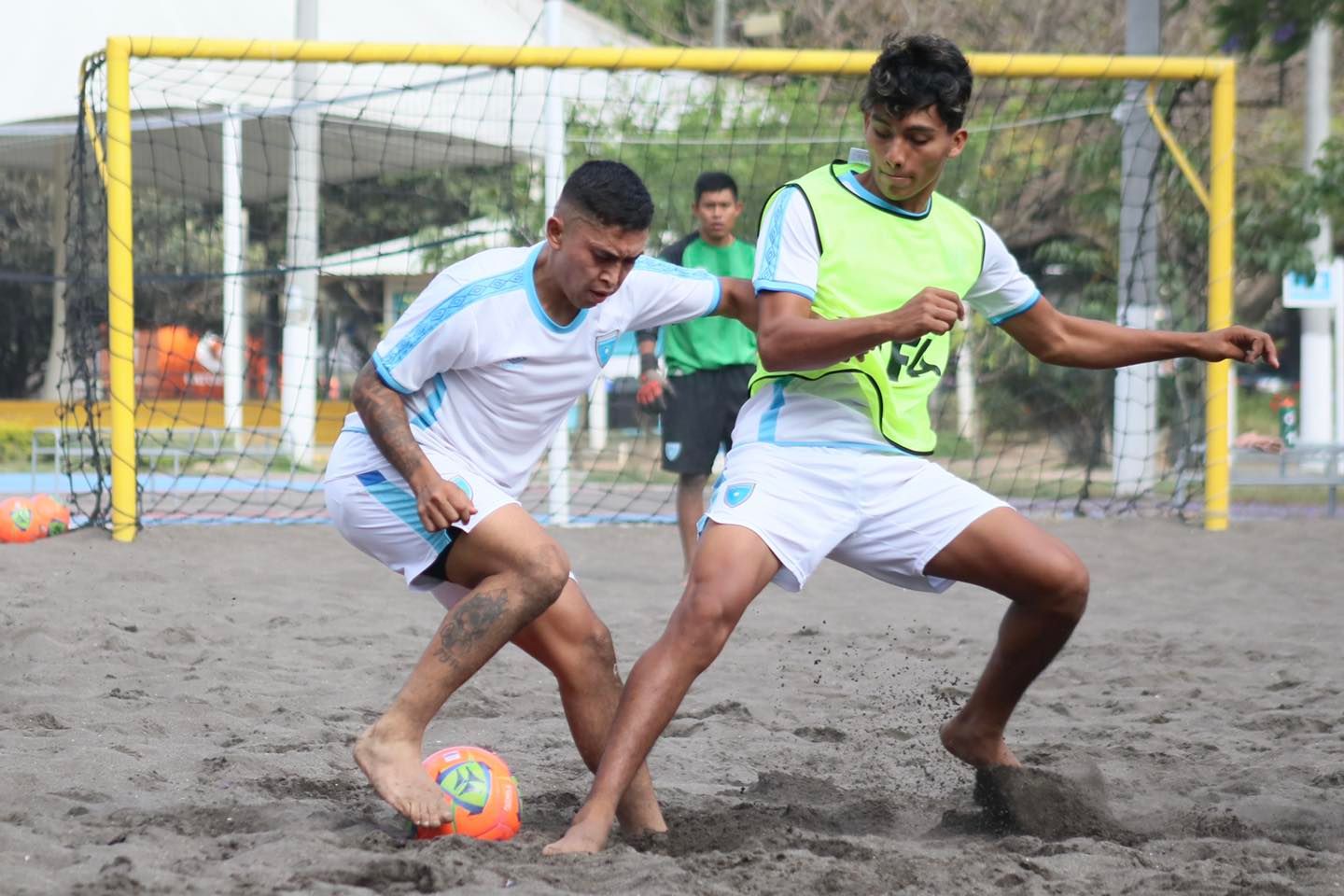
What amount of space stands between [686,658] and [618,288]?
88 centimetres

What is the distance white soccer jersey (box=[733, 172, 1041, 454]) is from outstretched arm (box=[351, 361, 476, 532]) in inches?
30.3

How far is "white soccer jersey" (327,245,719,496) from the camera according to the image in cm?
346

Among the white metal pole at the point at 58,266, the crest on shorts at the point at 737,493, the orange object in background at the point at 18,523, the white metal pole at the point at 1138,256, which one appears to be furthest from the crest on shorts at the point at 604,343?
the white metal pole at the point at 58,266

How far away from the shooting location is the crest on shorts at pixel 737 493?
11.5 feet

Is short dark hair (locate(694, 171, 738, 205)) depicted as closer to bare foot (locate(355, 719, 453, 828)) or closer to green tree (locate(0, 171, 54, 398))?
bare foot (locate(355, 719, 453, 828))

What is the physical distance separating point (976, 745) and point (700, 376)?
12.7 ft

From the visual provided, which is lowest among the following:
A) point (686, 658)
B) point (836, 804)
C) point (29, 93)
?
point (836, 804)

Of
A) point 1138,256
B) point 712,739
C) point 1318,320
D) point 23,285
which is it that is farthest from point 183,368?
point 712,739

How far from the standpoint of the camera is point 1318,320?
15.5m

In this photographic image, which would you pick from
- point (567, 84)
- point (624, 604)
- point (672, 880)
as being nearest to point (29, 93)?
point (567, 84)

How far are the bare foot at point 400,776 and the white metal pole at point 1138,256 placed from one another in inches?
305

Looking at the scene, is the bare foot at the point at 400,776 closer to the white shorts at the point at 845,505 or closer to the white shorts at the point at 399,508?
the white shorts at the point at 399,508

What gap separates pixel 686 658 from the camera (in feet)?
10.9

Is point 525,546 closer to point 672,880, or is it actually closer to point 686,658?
point 686,658
